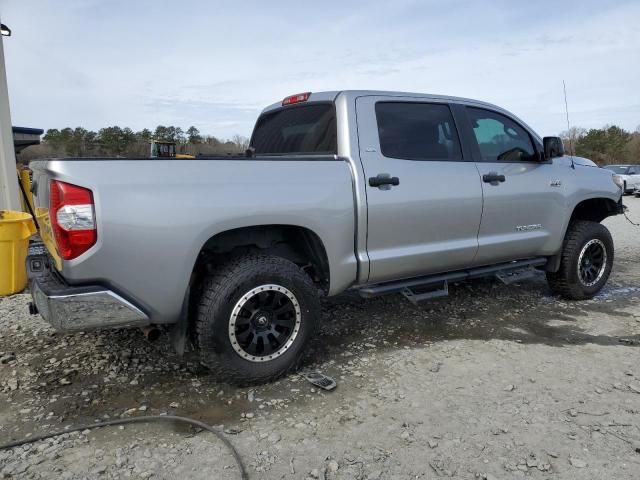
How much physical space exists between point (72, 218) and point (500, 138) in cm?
361

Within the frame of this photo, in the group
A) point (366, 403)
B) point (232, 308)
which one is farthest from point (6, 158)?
point (366, 403)

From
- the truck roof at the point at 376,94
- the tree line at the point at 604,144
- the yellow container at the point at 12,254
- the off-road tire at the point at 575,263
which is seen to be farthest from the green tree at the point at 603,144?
the yellow container at the point at 12,254

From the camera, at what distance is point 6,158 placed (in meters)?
6.83

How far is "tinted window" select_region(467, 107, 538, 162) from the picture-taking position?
14.2ft

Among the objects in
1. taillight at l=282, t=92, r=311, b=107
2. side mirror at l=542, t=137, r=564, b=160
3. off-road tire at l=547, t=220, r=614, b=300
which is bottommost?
off-road tire at l=547, t=220, r=614, b=300

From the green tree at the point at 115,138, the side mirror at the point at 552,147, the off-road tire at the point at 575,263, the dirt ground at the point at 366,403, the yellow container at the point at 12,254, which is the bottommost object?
the dirt ground at the point at 366,403

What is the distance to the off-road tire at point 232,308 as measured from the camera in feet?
9.72

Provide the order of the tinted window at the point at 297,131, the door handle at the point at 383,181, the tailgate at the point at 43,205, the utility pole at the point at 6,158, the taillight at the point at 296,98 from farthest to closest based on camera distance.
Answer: the utility pole at the point at 6,158 → the taillight at the point at 296,98 → the tinted window at the point at 297,131 → the door handle at the point at 383,181 → the tailgate at the point at 43,205

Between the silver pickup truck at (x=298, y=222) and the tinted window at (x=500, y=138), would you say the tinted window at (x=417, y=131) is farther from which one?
the tinted window at (x=500, y=138)

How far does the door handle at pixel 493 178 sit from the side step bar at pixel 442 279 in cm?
78

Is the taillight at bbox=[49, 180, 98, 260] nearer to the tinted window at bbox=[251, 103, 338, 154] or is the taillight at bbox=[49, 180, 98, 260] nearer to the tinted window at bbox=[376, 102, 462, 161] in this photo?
the tinted window at bbox=[251, 103, 338, 154]

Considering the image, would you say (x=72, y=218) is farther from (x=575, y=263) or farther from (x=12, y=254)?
(x=575, y=263)

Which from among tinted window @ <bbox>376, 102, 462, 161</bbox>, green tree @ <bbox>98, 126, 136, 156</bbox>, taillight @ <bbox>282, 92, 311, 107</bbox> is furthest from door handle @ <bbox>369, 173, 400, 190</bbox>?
green tree @ <bbox>98, 126, 136, 156</bbox>

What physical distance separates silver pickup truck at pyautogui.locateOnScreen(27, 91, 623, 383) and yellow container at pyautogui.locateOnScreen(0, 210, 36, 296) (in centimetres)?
221
